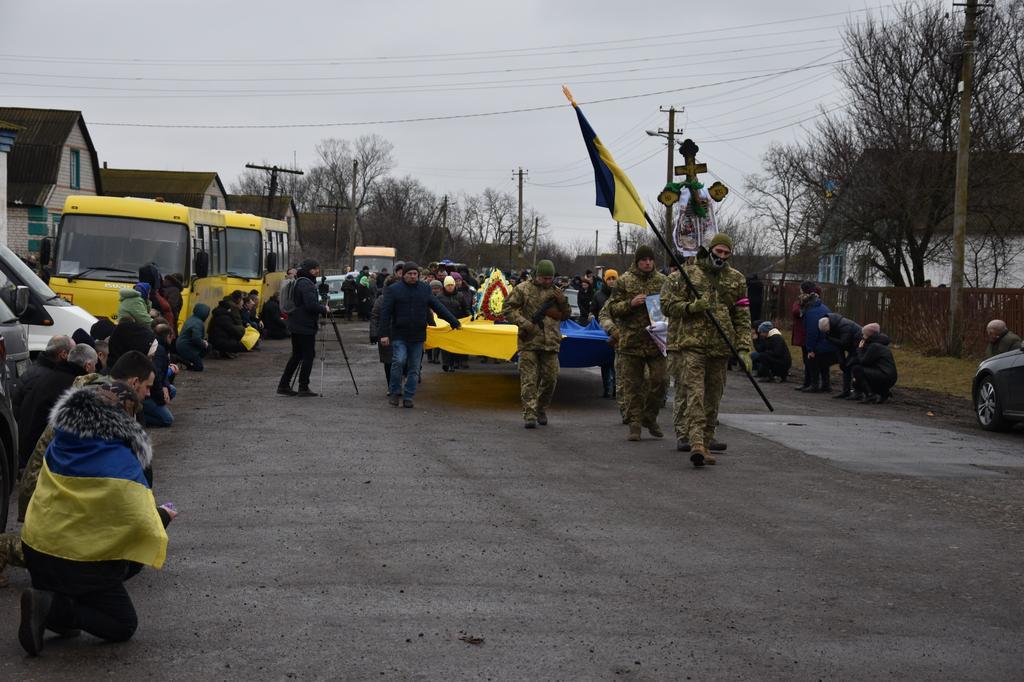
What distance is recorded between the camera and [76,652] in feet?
18.5

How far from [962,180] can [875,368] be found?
895 cm

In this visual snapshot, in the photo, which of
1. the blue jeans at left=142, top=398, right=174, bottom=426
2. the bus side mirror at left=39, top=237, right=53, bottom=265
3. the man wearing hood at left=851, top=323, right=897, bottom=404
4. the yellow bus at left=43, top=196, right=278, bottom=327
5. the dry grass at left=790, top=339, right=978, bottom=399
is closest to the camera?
the blue jeans at left=142, top=398, right=174, bottom=426

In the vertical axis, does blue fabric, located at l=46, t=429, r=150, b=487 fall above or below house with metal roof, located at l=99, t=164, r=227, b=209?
below

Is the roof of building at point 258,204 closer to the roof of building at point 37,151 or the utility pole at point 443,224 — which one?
the utility pole at point 443,224

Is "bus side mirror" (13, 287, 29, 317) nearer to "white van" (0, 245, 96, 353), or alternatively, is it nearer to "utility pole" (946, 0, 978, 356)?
"white van" (0, 245, 96, 353)

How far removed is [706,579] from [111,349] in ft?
27.8

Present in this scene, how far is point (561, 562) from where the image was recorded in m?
7.45

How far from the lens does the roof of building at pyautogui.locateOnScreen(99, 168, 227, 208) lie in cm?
7538

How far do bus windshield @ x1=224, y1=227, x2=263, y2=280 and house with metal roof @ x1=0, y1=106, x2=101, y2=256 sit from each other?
52.4ft

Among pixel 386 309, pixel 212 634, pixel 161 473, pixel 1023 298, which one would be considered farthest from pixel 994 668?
pixel 1023 298

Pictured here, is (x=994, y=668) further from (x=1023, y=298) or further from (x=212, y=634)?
(x=1023, y=298)

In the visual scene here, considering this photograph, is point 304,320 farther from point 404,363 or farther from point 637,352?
point 637,352

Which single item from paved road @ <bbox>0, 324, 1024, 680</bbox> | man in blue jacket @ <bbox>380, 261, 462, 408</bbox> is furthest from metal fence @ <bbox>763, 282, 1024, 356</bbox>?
man in blue jacket @ <bbox>380, 261, 462, 408</bbox>

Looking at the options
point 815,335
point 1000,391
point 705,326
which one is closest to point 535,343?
point 705,326
